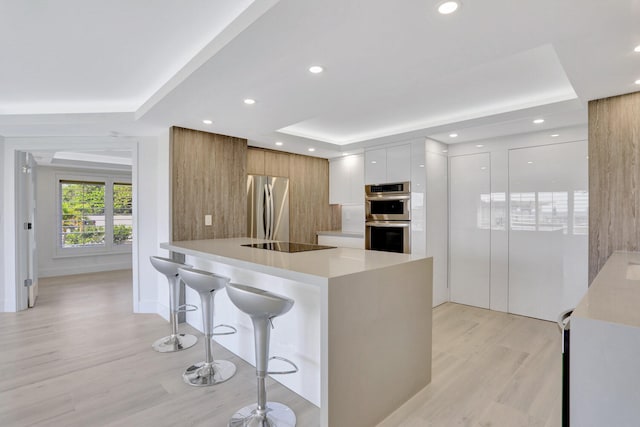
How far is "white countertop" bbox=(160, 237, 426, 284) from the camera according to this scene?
1.81m

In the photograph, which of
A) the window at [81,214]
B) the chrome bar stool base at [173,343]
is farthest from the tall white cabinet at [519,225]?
the window at [81,214]

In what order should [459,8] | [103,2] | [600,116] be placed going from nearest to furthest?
1. [459,8]
2. [103,2]
3. [600,116]

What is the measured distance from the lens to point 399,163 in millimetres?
4309

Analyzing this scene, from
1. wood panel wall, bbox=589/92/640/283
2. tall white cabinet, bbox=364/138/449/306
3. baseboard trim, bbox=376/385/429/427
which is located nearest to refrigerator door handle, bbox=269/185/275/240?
tall white cabinet, bbox=364/138/449/306

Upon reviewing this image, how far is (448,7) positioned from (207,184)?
10.1 ft

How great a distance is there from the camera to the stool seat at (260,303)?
179 centimetres

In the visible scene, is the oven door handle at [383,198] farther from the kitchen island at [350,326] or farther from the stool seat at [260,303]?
the stool seat at [260,303]

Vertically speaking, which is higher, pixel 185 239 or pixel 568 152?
pixel 568 152

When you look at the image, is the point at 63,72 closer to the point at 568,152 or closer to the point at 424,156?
the point at 424,156

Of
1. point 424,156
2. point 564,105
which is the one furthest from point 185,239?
point 564,105

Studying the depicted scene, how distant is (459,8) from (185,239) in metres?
3.26

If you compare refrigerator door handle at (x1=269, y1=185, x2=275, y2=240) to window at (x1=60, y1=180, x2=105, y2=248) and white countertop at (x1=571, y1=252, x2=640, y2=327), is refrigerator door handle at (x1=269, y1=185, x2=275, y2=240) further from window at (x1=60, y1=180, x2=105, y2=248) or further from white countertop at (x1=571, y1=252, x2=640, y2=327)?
window at (x1=60, y1=180, x2=105, y2=248)

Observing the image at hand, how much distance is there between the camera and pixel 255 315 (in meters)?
1.86

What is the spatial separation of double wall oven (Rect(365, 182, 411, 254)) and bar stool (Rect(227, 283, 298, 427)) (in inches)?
106
